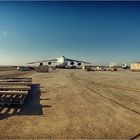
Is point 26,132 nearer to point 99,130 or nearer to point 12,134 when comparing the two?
point 12,134

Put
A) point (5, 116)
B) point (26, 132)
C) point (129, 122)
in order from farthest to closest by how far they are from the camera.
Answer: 1. point (5, 116)
2. point (129, 122)
3. point (26, 132)

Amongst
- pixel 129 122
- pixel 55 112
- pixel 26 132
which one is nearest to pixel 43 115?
pixel 55 112

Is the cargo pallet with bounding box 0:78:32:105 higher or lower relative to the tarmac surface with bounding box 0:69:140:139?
higher

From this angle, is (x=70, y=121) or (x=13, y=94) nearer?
(x=70, y=121)

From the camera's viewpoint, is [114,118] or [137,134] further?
[114,118]

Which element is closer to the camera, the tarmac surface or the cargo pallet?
the tarmac surface

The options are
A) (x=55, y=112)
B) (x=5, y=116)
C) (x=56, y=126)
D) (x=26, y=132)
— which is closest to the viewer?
(x=26, y=132)

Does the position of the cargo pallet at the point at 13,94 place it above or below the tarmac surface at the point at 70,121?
above

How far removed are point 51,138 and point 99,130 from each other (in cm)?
150

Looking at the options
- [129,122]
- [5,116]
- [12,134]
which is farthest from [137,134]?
[5,116]

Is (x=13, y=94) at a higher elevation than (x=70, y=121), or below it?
higher

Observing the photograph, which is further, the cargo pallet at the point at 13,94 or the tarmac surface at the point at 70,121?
the cargo pallet at the point at 13,94

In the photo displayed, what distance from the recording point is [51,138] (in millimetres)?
4652

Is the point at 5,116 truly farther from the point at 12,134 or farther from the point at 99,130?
the point at 99,130
